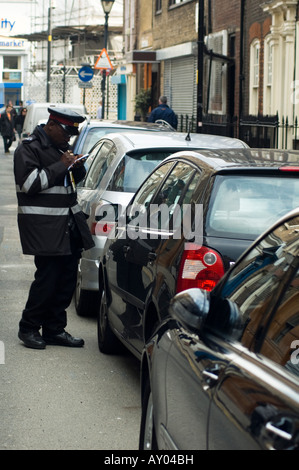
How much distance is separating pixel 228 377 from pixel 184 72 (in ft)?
101

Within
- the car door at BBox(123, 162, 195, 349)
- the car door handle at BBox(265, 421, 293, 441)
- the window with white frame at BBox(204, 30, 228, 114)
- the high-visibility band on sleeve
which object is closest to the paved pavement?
the car door at BBox(123, 162, 195, 349)

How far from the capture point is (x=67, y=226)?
7.70 m

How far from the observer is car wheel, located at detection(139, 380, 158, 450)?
421 centimetres

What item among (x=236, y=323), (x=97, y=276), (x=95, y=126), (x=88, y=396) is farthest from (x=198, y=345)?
(x=95, y=126)

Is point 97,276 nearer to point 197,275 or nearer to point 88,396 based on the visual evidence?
point 88,396

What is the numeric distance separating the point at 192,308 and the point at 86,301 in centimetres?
565

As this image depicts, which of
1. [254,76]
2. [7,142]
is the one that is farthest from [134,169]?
[7,142]

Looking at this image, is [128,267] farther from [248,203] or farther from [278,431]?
[278,431]

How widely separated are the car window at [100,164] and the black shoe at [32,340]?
6.41 feet

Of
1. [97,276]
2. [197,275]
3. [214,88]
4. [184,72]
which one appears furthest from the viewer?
[184,72]

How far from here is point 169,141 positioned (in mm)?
8852

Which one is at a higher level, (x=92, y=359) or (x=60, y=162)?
(x=60, y=162)

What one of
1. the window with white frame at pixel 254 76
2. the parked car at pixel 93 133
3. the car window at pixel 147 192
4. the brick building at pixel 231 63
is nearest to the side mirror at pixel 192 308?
the car window at pixel 147 192

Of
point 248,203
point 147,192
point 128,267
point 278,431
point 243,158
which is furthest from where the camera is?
point 147,192
